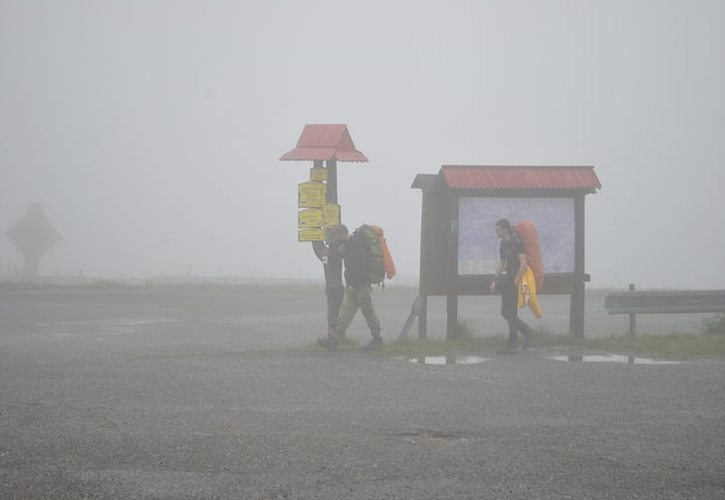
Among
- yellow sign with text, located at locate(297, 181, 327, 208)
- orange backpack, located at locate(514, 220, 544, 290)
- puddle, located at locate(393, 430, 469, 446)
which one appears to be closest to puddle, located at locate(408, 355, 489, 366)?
orange backpack, located at locate(514, 220, 544, 290)

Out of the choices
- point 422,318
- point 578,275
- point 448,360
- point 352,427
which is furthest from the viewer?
point 578,275

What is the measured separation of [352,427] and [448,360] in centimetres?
405

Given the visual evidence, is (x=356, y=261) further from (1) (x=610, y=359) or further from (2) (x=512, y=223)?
(1) (x=610, y=359)

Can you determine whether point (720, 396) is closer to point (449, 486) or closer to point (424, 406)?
point (424, 406)

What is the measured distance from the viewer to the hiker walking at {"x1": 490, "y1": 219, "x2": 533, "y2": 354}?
10.7 m

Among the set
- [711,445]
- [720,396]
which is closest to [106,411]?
[711,445]

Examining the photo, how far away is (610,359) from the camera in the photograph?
980 cm

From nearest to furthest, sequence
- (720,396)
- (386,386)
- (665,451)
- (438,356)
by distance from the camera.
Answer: (665,451) → (720,396) → (386,386) → (438,356)

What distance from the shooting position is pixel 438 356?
10.1m

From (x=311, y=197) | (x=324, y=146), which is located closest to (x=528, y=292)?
(x=311, y=197)

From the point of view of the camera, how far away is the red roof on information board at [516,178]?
40.5ft

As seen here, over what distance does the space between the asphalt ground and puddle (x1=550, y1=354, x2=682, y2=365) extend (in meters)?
0.33

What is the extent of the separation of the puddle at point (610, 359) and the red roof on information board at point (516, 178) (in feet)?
11.9

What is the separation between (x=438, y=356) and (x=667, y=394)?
11.7ft
